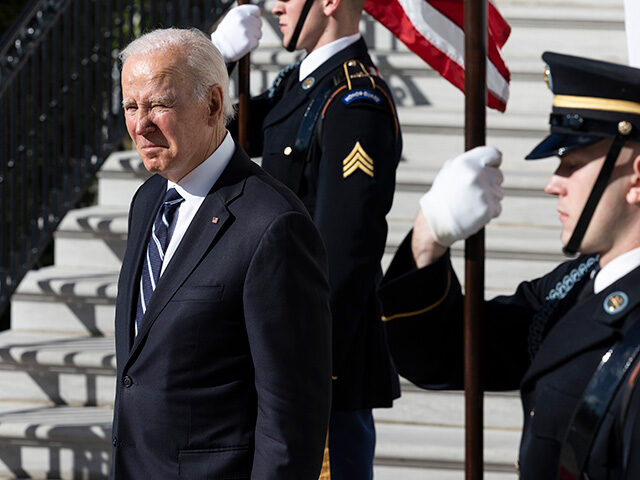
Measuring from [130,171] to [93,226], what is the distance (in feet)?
1.33

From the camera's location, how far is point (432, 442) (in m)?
4.31

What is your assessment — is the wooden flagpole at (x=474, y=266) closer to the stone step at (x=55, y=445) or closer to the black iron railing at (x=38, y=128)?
the stone step at (x=55, y=445)

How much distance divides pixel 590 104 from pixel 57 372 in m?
3.47

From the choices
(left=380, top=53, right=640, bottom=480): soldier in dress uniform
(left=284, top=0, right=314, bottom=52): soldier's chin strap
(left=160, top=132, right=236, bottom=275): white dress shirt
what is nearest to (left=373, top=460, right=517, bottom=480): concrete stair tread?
(left=284, top=0, right=314, bottom=52): soldier's chin strap

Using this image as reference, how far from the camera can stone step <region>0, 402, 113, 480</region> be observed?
4.42 meters

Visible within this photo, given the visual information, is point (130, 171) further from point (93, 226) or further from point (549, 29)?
point (549, 29)

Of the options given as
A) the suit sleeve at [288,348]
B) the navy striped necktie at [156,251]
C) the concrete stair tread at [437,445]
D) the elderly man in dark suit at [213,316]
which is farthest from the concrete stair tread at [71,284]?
the suit sleeve at [288,348]

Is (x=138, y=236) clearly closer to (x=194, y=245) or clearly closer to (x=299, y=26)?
(x=194, y=245)

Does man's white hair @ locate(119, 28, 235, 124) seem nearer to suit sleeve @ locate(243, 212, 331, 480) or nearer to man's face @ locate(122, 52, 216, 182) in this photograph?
man's face @ locate(122, 52, 216, 182)

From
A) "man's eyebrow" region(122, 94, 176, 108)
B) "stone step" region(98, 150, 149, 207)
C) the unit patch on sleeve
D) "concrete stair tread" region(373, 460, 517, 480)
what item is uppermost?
"man's eyebrow" region(122, 94, 176, 108)

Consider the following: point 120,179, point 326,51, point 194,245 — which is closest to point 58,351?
point 120,179

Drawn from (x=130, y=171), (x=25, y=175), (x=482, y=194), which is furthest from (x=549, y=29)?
(x=482, y=194)

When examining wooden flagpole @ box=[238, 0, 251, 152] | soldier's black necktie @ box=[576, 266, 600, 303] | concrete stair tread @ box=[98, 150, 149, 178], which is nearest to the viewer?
soldier's black necktie @ box=[576, 266, 600, 303]

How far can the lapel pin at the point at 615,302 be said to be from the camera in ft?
5.49
